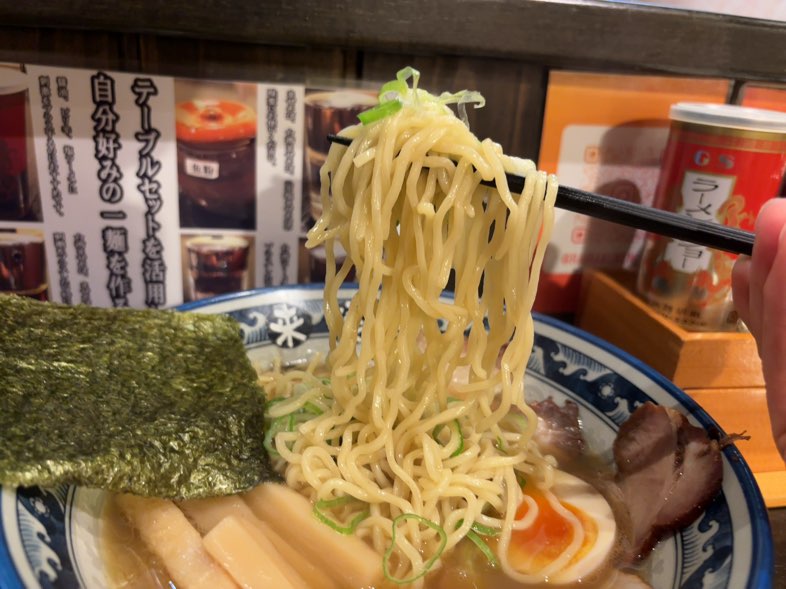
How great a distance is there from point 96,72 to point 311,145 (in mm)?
566

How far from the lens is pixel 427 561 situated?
113 centimetres

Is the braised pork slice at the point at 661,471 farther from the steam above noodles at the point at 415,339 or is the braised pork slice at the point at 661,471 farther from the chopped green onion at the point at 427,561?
the chopped green onion at the point at 427,561

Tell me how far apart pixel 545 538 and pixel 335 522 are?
17.3 inches

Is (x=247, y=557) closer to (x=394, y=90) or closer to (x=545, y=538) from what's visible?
(x=545, y=538)

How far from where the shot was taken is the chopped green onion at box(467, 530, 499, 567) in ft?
3.80

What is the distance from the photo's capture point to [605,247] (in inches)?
75.8

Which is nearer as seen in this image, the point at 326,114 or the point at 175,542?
the point at 175,542

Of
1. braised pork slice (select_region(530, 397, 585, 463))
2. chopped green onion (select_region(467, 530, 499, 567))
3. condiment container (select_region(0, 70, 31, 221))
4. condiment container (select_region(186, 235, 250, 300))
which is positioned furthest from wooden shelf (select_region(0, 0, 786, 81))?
chopped green onion (select_region(467, 530, 499, 567))

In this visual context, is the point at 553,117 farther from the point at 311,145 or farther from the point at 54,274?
the point at 54,274

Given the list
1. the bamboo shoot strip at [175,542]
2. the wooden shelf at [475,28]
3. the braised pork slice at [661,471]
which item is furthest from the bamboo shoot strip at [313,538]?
the wooden shelf at [475,28]

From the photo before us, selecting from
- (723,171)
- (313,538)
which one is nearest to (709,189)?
(723,171)

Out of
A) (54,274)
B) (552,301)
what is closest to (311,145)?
(54,274)

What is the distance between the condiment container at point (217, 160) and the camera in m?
1.54

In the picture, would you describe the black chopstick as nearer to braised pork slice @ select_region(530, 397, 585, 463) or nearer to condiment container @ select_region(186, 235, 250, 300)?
braised pork slice @ select_region(530, 397, 585, 463)
